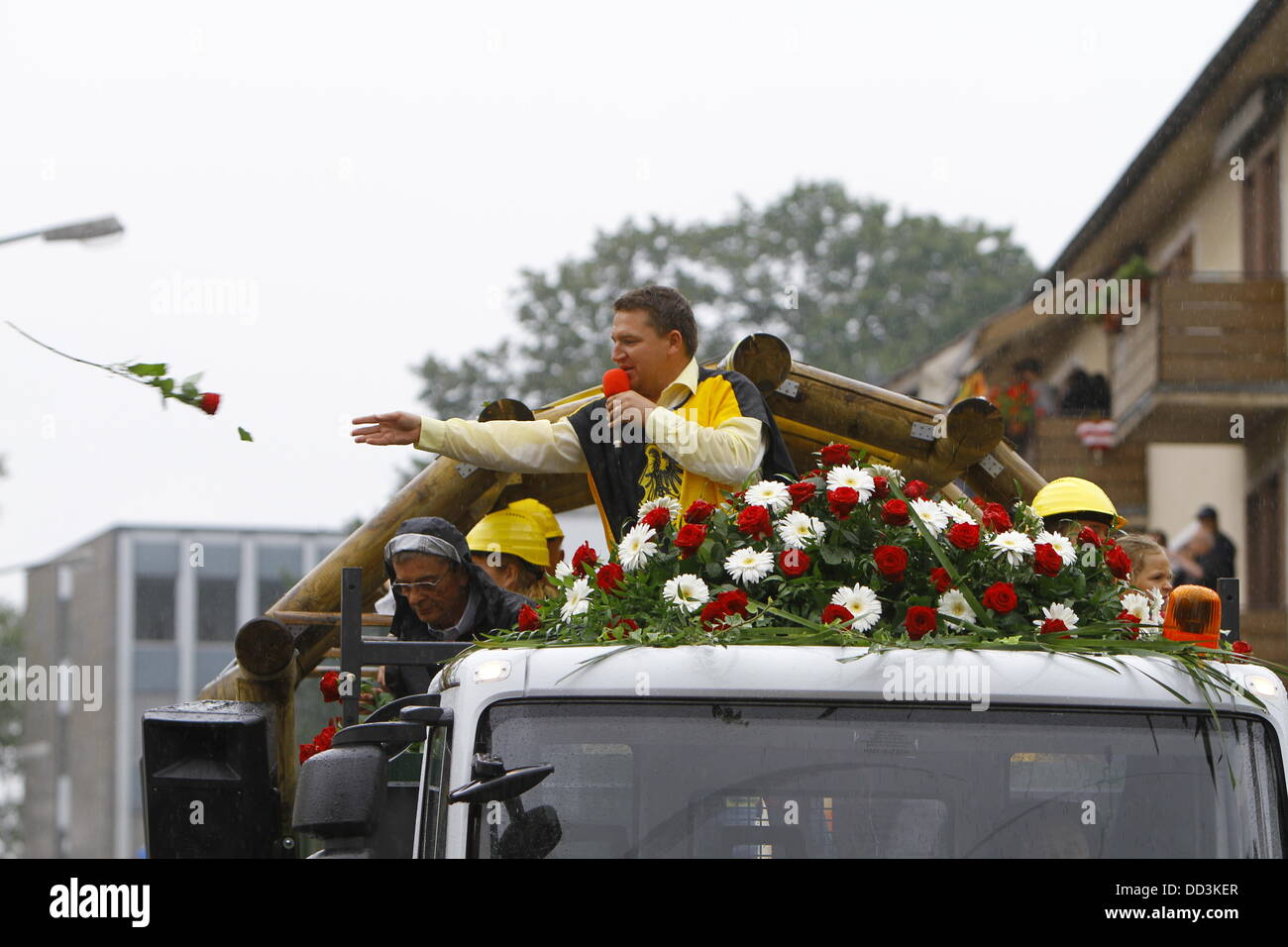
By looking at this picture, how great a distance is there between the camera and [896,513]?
527 cm

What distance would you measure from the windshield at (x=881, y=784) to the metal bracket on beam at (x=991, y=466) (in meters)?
2.58

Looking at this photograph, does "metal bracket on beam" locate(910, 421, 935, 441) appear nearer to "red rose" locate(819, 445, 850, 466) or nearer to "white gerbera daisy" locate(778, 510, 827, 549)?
"red rose" locate(819, 445, 850, 466)

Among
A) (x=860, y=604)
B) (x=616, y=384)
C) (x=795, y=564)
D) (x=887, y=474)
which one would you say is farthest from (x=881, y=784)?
(x=616, y=384)

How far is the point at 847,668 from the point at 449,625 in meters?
1.95

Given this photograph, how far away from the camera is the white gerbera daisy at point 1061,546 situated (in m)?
5.37

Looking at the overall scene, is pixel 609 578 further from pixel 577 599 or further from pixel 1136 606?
pixel 1136 606

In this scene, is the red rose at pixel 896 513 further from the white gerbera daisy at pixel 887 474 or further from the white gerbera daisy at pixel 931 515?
the white gerbera daisy at pixel 887 474

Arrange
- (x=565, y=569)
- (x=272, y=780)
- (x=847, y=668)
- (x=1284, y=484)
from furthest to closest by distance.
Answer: (x=1284, y=484) < (x=272, y=780) < (x=565, y=569) < (x=847, y=668)

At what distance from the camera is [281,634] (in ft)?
22.0

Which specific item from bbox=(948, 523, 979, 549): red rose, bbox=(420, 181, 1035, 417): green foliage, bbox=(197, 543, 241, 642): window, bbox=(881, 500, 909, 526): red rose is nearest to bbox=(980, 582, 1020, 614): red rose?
bbox=(948, 523, 979, 549): red rose

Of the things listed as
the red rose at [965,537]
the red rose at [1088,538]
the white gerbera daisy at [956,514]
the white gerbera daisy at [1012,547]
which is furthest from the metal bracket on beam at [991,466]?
the red rose at [965,537]
